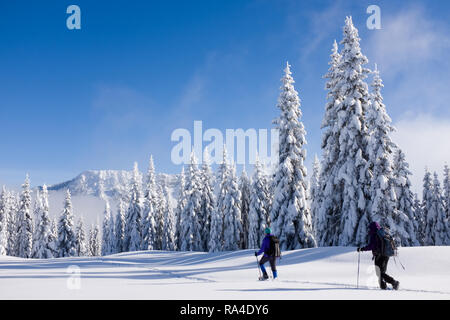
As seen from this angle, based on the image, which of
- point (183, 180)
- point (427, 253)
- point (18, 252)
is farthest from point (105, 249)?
point (427, 253)

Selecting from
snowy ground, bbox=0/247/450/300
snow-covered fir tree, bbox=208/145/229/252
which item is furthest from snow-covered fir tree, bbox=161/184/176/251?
snowy ground, bbox=0/247/450/300

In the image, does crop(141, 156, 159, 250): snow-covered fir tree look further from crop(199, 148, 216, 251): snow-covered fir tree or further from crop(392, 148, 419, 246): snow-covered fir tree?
crop(392, 148, 419, 246): snow-covered fir tree

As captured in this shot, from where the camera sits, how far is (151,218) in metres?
52.8

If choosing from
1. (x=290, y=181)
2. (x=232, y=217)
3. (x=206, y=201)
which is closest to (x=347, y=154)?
(x=290, y=181)

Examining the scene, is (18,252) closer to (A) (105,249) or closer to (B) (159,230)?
(A) (105,249)

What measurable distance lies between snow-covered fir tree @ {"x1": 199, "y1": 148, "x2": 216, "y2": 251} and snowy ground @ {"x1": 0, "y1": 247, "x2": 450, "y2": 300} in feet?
86.3

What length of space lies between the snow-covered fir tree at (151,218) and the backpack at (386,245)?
4622cm

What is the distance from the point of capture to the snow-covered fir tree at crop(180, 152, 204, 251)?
47.6m

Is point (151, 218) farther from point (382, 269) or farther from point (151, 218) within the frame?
point (382, 269)

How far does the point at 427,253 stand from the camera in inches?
625

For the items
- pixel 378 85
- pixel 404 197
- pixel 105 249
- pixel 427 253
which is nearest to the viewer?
pixel 427 253

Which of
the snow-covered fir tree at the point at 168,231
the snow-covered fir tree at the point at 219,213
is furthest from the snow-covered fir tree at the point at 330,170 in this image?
the snow-covered fir tree at the point at 168,231

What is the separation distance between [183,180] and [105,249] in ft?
103

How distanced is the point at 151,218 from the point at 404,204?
3537 cm
